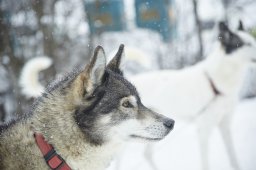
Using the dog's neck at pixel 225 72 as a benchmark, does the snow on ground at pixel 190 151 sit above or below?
below

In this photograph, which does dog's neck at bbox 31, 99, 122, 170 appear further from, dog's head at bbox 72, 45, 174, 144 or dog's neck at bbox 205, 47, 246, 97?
dog's neck at bbox 205, 47, 246, 97

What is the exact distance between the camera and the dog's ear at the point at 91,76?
83.4 inches

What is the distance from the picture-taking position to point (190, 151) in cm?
484

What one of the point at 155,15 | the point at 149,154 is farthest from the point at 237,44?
the point at 155,15

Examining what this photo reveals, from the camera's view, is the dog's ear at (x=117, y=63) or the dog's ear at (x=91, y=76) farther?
the dog's ear at (x=117, y=63)

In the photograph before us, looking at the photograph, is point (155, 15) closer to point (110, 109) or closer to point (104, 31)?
point (104, 31)

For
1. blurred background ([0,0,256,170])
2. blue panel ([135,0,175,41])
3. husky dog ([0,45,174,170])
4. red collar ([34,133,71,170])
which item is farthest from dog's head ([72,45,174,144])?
blue panel ([135,0,175,41])

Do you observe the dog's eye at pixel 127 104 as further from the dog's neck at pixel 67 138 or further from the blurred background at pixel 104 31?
the blurred background at pixel 104 31

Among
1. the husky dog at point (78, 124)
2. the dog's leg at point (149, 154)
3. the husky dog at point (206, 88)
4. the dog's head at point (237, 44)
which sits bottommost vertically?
the dog's leg at point (149, 154)

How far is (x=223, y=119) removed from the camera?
4.52 meters

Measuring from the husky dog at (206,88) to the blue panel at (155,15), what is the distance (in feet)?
10.7

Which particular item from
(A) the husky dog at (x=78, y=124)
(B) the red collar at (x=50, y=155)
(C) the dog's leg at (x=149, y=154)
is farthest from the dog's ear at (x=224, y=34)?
(B) the red collar at (x=50, y=155)

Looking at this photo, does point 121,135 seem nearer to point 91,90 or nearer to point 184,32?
point 91,90

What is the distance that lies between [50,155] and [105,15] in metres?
5.68
